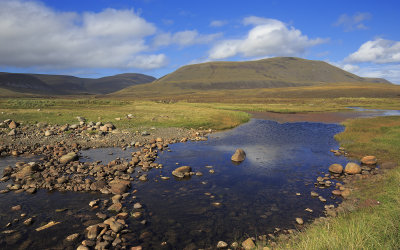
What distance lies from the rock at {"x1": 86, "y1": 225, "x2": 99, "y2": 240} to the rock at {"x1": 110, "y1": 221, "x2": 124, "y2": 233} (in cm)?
65

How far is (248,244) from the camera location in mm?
9781

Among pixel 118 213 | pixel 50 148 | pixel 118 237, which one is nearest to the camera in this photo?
pixel 118 237

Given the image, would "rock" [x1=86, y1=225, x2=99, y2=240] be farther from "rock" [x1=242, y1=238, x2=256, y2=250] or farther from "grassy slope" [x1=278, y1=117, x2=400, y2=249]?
"grassy slope" [x1=278, y1=117, x2=400, y2=249]

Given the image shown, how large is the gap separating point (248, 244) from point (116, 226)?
19.9 ft

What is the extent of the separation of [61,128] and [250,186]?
28003 millimetres

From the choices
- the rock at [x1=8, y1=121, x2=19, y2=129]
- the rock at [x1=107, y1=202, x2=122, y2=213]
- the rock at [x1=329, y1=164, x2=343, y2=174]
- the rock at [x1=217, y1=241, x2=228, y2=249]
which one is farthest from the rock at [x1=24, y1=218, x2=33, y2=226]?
the rock at [x1=8, y1=121, x2=19, y2=129]

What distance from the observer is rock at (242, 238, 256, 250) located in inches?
379

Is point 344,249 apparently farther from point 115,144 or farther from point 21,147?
point 21,147

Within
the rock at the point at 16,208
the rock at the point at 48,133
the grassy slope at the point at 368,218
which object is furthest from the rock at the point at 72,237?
the rock at the point at 48,133

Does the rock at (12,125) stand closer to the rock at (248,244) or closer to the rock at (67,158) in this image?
the rock at (67,158)

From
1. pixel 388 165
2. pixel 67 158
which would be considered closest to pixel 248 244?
pixel 388 165

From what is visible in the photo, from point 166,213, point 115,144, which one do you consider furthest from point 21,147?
point 166,213

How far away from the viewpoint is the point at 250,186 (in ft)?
54.2

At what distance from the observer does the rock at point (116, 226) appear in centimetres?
1076
